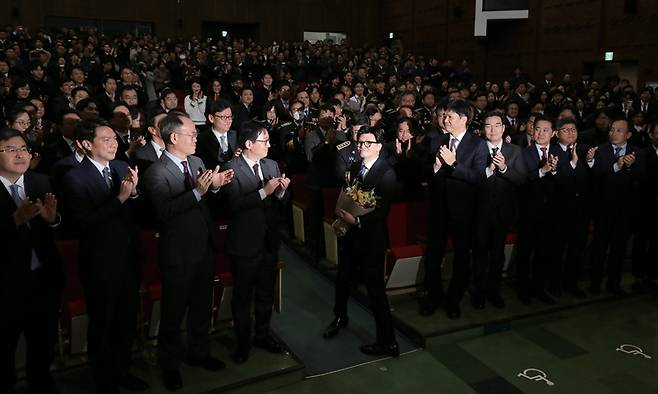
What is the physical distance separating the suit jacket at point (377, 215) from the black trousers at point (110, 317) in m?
1.29

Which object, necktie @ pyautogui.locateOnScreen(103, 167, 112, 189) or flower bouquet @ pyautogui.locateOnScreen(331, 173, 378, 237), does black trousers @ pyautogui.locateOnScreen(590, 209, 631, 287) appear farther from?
necktie @ pyautogui.locateOnScreen(103, 167, 112, 189)

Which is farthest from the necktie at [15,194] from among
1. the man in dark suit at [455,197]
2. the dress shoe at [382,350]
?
the man in dark suit at [455,197]

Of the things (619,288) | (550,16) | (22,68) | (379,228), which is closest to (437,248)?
(379,228)

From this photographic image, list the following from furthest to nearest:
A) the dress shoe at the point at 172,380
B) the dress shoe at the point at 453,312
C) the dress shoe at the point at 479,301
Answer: the dress shoe at the point at 479,301 < the dress shoe at the point at 453,312 < the dress shoe at the point at 172,380

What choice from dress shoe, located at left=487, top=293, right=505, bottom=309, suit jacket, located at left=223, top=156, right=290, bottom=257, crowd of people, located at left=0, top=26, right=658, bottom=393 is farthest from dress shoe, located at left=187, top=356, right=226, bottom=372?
dress shoe, located at left=487, top=293, right=505, bottom=309

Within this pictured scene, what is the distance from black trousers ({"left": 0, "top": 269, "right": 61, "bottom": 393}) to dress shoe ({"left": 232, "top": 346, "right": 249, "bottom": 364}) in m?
0.98

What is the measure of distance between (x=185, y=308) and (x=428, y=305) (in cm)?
A: 183

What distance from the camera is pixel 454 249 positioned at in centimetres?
378

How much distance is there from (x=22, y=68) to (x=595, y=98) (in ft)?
28.6

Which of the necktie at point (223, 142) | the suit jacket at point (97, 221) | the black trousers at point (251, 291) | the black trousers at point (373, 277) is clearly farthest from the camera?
the necktie at point (223, 142)

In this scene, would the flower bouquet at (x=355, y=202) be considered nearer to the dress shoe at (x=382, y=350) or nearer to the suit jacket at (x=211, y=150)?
the dress shoe at (x=382, y=350)

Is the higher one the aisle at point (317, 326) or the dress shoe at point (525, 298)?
the dress shoe at point (525, 298)

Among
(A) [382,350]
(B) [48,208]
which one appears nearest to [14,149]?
(B) [48,208]

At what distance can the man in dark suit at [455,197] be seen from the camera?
11.7ft
